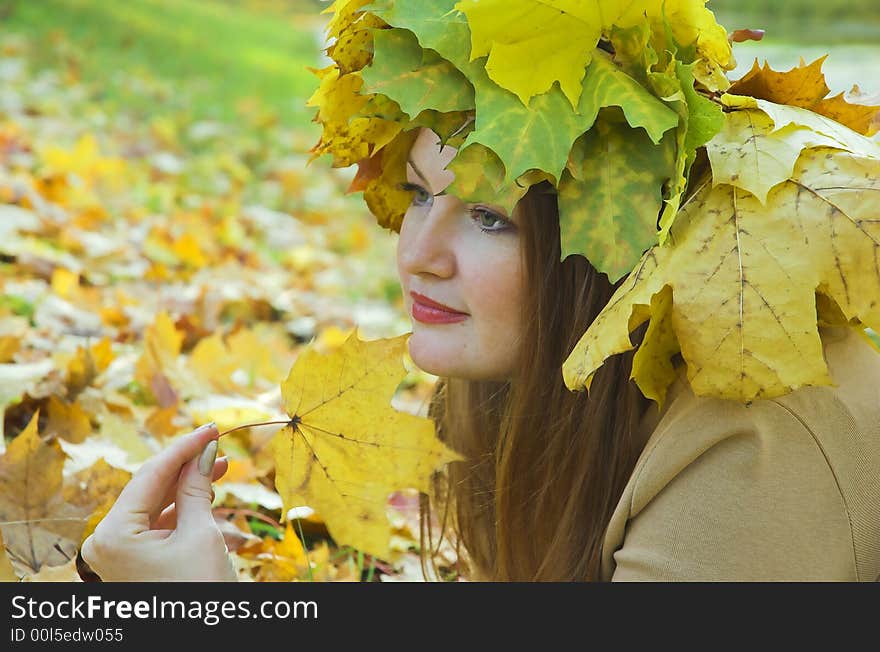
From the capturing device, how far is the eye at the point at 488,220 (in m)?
1.31

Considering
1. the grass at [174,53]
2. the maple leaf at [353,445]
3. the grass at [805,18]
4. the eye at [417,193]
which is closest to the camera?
the maple leaf at [353,445]

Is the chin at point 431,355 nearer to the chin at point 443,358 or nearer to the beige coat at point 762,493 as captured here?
the chin at point 443,358

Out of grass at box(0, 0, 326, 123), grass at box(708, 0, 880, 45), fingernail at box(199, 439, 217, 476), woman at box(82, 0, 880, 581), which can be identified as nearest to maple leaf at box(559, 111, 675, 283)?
woman at box(82, 0, 880, 581)

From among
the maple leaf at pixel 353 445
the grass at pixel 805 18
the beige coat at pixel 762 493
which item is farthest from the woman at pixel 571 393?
the grass at pixel 805 18

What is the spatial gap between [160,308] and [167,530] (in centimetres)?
149

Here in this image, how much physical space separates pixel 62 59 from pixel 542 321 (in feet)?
17.6

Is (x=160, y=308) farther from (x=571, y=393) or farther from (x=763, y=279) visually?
(x=763, y=279)

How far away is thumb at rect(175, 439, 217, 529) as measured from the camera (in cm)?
120

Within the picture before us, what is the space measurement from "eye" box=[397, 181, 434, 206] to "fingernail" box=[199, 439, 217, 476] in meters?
0.47

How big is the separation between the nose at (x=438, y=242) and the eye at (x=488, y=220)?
2 cm

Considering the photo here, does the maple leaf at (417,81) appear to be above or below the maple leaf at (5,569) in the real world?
above

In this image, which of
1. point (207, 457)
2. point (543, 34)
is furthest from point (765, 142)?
point (207, 457)

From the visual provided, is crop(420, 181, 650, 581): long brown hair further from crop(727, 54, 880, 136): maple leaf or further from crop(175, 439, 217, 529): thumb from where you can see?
crop(175, 439, 217, 529): thumb
